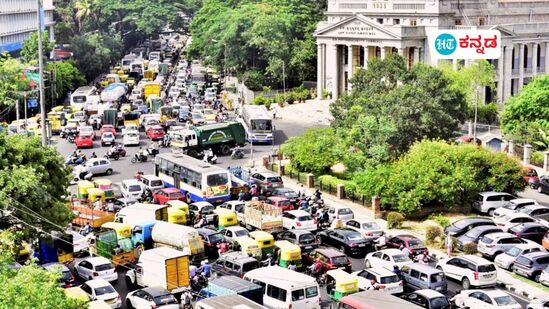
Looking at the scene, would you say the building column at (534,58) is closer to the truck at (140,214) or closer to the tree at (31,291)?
the truck at (140,214)

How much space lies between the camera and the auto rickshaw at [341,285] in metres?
34.5

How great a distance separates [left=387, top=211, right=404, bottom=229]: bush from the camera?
46.8 metres

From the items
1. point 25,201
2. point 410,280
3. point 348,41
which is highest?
point 348,41

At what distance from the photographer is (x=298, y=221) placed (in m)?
44.6

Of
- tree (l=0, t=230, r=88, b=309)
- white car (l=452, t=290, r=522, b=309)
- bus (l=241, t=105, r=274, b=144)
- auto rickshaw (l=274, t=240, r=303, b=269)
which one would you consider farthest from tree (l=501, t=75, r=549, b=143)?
tree (l=0, t=230, r=88, b=309)

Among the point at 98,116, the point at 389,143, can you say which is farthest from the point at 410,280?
the point at 98,116

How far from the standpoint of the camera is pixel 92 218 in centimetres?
4591

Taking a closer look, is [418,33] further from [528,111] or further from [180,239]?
[180,239]

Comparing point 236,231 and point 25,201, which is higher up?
point 25,201

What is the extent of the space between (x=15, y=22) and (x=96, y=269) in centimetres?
7486

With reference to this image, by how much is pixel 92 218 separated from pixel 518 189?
77.9ft

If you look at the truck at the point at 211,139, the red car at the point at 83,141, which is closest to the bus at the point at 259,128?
the truck at the point at 211,139

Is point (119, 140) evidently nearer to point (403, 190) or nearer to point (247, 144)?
point (247, 144)

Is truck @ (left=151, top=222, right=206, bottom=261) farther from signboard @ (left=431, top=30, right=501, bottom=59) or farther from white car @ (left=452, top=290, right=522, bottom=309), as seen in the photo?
signboard @ (left=431, top=30, right=501, bottom=59)
